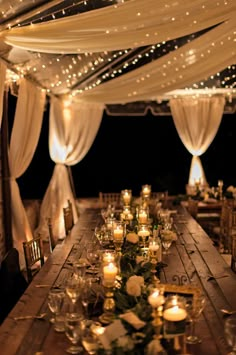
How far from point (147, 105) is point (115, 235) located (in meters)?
5.11

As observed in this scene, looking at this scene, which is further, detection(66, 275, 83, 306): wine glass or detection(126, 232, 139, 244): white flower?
detection(126, 232, 139, 244): white flower

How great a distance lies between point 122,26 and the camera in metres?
3.26

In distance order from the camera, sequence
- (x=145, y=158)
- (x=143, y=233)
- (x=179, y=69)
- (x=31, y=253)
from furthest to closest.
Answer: (x=145, y=158) < (x=179, y=69) < (x=31, y=253) < (x=143, y=233)

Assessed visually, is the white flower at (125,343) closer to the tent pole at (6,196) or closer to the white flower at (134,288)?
the white flower at (134,288)

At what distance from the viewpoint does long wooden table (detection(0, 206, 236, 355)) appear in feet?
6.62

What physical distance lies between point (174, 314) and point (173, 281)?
3.21 feet

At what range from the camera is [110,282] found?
7.33 feet

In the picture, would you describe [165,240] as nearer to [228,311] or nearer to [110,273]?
[228,311]

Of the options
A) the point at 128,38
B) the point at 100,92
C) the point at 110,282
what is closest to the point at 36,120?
the point at 100,92

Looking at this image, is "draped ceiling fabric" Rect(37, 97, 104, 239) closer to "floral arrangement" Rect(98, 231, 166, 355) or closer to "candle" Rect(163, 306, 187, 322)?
"floral arrangement" Rect(98, 231, 166, 355)

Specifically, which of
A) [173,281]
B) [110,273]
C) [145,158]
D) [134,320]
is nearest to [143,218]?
[173,281]

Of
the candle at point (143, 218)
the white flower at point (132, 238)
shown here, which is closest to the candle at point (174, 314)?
the white flower at point (132, 238)

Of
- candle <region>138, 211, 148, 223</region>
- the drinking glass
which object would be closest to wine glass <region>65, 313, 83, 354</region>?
the drinking glass

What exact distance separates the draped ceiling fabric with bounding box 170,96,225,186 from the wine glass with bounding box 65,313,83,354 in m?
6.10
